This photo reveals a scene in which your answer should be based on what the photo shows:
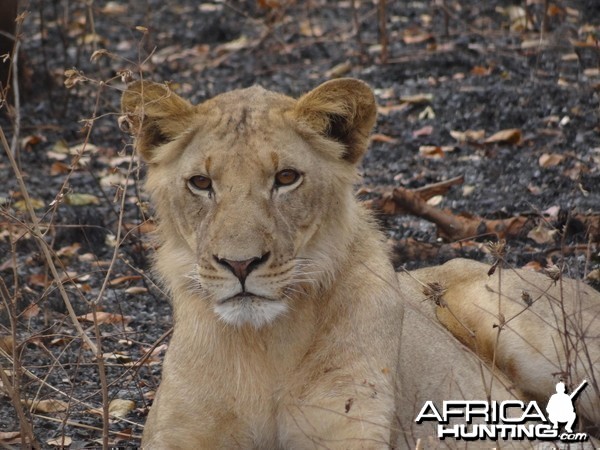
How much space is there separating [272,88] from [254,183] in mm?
5841

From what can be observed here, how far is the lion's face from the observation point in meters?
3.66

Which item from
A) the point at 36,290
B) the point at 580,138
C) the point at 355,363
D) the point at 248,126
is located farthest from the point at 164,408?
the point at 580,138

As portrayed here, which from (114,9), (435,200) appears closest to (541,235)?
(435,200)

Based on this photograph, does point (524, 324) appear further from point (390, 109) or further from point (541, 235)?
point (390, 109)

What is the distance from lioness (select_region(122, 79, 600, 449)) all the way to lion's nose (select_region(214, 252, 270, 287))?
1 cm

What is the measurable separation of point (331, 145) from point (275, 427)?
1.01m

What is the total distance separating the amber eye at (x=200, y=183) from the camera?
153 inches

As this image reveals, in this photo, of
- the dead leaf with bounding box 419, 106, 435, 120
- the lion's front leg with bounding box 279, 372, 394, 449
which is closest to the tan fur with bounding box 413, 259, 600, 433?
the lion's front leg with bounding box 279, 372, 394, 449

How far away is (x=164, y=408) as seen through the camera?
4020 mm

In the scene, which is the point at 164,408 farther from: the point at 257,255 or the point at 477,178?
the point at 477,178

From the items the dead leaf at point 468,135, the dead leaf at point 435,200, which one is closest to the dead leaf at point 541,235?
the dead leaf at point 435,200

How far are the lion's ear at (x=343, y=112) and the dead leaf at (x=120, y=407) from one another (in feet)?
5.68

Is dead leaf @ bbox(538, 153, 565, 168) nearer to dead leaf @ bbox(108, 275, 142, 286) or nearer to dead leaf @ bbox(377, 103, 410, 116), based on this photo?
dead leaf @ bbox(377, 103, 410, 116)

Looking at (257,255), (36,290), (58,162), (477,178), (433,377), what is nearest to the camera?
(257,255)
